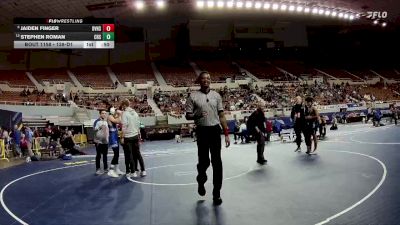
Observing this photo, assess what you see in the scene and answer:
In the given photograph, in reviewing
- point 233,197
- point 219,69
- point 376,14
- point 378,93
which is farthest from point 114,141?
point 378,93

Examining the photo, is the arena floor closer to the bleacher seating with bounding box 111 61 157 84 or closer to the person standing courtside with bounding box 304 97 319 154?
the person standing courtside with bounding box 304 97 319 154

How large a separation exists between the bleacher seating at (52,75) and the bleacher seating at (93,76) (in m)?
1.24

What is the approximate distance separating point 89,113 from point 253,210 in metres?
25.3

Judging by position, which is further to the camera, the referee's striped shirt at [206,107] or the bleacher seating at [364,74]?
the bleacher seating at [364,74]

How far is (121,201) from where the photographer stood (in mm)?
5449

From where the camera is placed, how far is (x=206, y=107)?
5.12 metres

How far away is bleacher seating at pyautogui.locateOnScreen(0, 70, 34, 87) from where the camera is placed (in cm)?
3153

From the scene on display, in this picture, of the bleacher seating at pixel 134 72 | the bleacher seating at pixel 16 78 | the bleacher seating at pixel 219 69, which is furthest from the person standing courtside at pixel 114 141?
the bleacher seating at pixel 219 69

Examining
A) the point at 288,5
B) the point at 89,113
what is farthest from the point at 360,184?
the point at 89,113

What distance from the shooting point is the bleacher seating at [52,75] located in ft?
110

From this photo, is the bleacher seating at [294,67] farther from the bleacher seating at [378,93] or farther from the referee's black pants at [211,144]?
the referee's black pants at [211,144]

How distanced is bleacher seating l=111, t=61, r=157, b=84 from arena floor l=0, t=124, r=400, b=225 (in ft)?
93.8

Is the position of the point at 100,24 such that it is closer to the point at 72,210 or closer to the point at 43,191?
the point at 43,191

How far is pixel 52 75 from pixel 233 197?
33839mm
